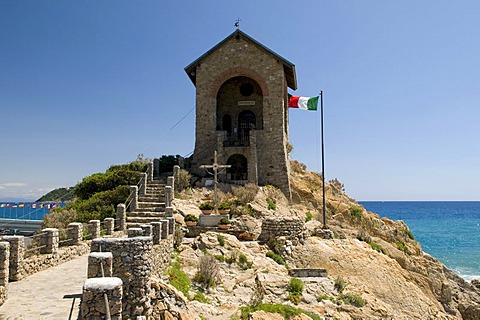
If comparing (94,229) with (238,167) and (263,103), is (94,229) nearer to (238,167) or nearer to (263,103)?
(238,167)

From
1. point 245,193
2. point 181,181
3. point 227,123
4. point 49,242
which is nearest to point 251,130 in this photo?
point 227,123

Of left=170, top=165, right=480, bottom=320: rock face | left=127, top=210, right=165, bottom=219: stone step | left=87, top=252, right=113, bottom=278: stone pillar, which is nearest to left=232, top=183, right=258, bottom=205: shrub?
left=170, top=165, right=480, bottom=320: rock face

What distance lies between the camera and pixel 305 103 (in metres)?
26.6

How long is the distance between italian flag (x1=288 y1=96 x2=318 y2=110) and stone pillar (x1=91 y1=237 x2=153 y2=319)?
19.4m

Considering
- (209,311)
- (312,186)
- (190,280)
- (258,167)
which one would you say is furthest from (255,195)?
(209,311)

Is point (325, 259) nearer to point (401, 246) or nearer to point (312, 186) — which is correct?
point (401, 246)

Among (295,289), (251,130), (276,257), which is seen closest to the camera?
(295,289)

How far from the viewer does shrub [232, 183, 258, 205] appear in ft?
75.3

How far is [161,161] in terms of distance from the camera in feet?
93.0

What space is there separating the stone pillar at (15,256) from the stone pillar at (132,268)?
2909 mm

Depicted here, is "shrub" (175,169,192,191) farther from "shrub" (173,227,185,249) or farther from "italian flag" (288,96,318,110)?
"italian flag" (288,96,318,110)

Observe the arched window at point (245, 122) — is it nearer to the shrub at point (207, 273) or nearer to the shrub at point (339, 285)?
the shrub at point (339, 285)

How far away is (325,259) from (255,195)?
728cm

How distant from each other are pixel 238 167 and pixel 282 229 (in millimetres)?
11699
